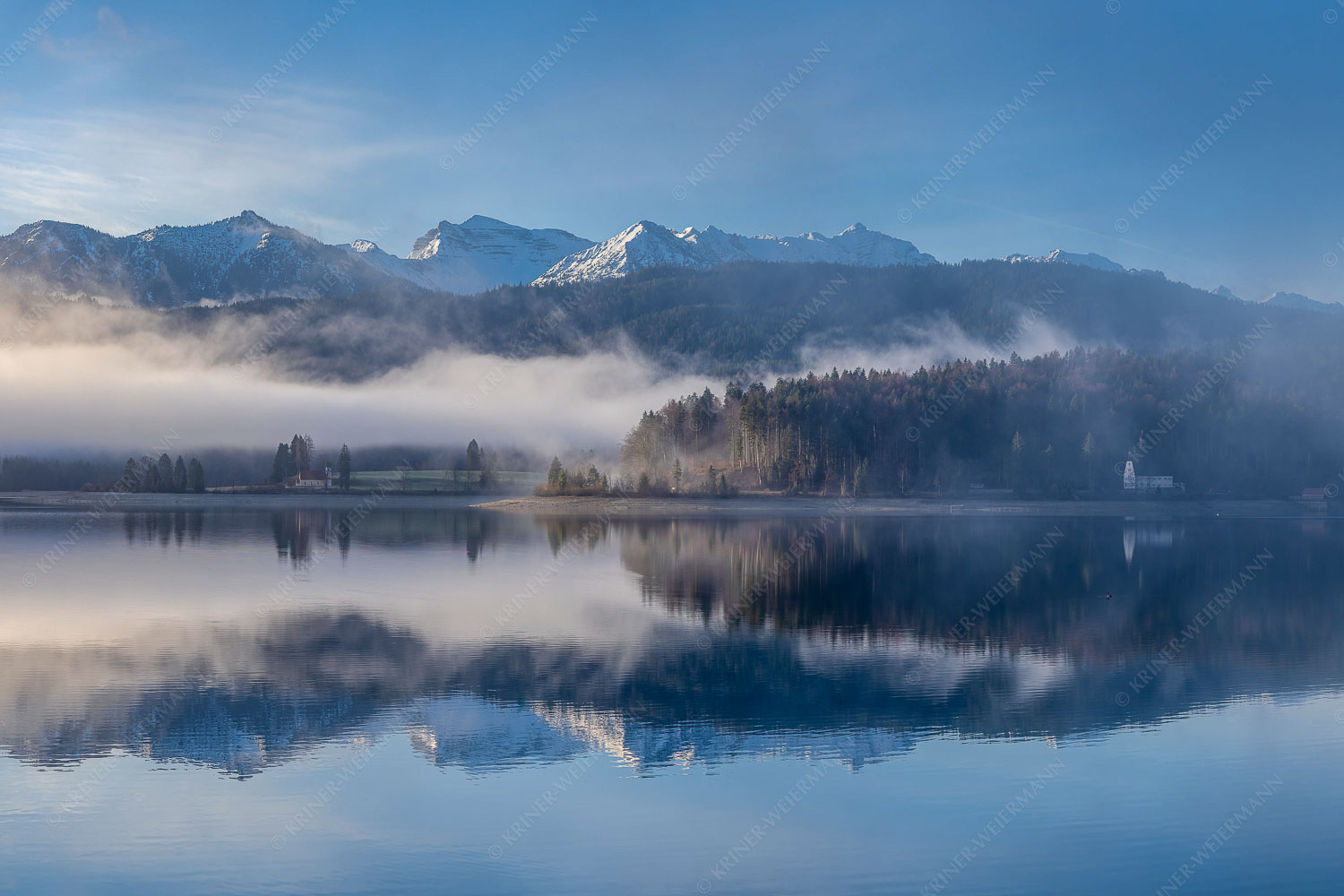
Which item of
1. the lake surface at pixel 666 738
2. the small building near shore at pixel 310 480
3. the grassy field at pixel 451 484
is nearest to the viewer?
the lake surface at pixel 666 738

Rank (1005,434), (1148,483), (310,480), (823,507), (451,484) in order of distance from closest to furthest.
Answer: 1. (823,507)
2. (1148,483)
3. (1005,434)
4. (310,480)
5. (451,484)

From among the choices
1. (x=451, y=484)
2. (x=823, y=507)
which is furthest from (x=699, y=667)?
(x=451, y=484)

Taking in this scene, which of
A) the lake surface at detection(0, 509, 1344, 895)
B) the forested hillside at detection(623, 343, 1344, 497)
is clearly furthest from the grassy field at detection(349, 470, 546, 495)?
the lake surface at detection(0, 509, 1344, 895)

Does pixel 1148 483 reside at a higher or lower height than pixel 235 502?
higher

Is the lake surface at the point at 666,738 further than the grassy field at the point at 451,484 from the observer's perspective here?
No

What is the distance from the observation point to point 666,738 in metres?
23.1

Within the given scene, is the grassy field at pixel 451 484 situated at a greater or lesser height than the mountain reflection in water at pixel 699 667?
greater

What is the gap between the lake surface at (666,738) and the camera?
54.2 ft

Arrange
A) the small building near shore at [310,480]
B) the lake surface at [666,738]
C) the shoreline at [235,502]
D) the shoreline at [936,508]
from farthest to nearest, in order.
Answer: the small building near shore at [310,480] → the shoreline at [235,502] → the shoreline at [936,508] → the lake surface at [666,738]

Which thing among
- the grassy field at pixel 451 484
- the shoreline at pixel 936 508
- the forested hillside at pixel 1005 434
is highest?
the forested hillside at pixel 1005 434

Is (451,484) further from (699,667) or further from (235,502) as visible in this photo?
(699,667)

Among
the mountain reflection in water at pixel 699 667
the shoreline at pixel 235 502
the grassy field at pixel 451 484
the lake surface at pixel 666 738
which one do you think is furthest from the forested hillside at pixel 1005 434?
the lake surface at pixel 666 738

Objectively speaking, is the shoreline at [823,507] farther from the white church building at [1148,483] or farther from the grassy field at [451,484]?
the grassy field at [451,484]

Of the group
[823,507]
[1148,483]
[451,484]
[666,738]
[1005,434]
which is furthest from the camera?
[451,484]
